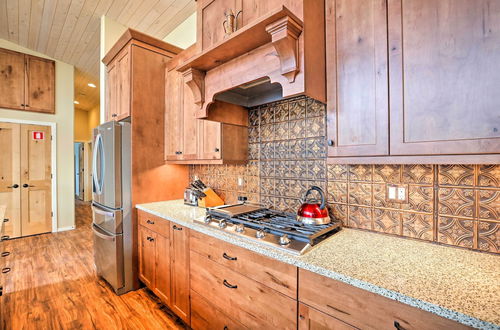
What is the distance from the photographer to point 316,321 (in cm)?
106

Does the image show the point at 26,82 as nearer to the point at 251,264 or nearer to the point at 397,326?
the point at 251,264

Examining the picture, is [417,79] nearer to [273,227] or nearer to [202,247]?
[273,227]

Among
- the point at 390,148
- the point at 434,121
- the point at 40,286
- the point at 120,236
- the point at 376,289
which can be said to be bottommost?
the point at 40,286

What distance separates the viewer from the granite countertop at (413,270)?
0.77 meters

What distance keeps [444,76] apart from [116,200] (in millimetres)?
2614

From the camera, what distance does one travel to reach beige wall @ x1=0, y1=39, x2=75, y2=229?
15.0 ft

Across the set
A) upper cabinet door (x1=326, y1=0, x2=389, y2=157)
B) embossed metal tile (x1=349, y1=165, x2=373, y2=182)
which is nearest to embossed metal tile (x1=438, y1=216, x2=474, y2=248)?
embossed metal tile (x1=349, y1=165, x2=373, y2=182)

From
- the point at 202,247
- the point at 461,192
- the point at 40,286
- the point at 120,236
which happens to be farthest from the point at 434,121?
the point at 40,286

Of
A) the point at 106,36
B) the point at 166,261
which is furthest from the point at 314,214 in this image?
the point at 106,36

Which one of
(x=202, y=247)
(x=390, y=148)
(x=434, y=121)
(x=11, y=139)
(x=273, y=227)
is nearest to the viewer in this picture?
(x=434, y=121)

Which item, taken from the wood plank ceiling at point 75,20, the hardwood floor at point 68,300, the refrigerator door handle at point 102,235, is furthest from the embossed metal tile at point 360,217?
the wood plank ceiling at point 75,20

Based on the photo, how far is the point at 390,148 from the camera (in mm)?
1148

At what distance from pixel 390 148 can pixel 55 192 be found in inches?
218

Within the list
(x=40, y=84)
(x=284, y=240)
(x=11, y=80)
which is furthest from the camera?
(x=40, y=84)
